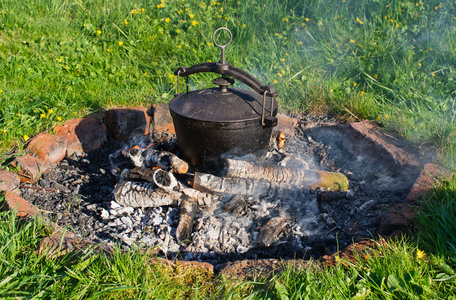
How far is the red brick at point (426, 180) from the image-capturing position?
2.30 m

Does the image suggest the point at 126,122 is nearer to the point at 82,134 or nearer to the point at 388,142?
the point at 82,134

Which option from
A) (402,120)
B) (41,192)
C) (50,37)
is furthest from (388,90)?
(50,37)

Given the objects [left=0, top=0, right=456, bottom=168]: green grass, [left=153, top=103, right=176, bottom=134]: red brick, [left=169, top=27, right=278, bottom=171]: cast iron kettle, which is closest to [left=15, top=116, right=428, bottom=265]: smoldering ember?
[left=169, top=27, right=278, bottom=171]: cast iron kettle

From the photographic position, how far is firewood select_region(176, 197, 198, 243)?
7.64 ft

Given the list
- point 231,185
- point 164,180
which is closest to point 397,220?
point 231,185

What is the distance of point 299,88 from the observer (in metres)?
4.11

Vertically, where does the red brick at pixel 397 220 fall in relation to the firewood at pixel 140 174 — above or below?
above

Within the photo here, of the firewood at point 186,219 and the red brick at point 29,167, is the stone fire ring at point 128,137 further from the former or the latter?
the firewood at point 186,219

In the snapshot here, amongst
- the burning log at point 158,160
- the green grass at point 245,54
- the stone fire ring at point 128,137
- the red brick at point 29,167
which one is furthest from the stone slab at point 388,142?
the red brick at point 29,167

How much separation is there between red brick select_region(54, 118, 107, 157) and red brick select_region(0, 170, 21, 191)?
62cm

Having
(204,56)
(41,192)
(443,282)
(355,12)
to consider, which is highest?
(355,12)

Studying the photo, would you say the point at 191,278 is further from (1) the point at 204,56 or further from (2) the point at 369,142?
(1) the point at 204,56

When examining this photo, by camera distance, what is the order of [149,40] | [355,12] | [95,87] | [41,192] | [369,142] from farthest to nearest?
[355,12]
[149,40]
[95,87]
[369,142]
[41,192]

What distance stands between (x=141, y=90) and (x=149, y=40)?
35.9 inches
